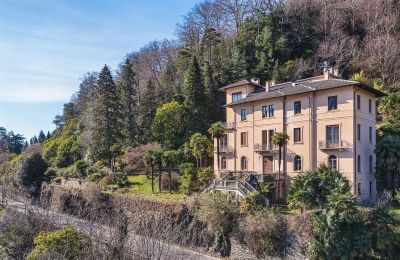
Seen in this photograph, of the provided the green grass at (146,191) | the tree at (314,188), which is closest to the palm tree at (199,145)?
the green grass at (146,191)

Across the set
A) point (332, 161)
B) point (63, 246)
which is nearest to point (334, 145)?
point (332, 161)

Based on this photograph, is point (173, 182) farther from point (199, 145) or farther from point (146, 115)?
point (146, 115)

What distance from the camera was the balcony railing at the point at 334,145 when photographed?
3306 cm

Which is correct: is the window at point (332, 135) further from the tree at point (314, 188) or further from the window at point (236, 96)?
the window at point (236, 96)

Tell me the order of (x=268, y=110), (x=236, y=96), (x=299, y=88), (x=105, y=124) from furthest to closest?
(x=105, y=124) < (x=236, y=96) < (x=268, y=110) < (x=299, y=88)

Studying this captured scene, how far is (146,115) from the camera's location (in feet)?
189

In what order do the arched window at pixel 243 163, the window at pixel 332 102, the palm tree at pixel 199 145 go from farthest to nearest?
1. the palm tree at pixel 199 145
2. the arched window at pixel 243 163
3. the window at pixel 332 102

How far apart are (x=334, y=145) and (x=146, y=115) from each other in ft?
103

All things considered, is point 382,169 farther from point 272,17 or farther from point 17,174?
point 17,174

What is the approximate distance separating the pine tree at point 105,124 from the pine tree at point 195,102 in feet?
37.2

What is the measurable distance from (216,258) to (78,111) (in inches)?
2951

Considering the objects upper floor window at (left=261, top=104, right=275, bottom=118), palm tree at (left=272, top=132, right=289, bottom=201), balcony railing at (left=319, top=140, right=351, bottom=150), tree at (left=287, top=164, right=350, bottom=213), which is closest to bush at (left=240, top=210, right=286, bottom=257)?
tree at (left=287, top=164, right=350, bottom=213)

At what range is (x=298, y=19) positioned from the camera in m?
62.5

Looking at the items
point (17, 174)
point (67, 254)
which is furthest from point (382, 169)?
point (17, 174)
